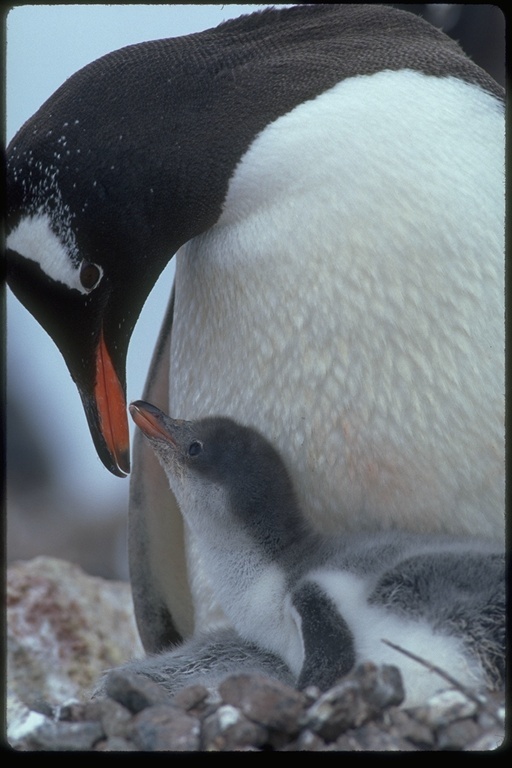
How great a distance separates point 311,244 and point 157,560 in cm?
77

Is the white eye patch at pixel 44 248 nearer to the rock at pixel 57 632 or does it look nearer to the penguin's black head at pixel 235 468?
the penguin's black head at pixel 235 468

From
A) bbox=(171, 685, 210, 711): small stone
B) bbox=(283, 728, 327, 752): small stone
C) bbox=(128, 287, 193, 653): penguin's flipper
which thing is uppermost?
bbox=(283, 728, 327, 752): small stone

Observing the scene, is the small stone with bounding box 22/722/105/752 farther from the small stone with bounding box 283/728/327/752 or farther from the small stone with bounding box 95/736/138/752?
the small stone with bounding box 283/728/327/752

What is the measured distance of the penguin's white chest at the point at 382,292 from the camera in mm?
1184

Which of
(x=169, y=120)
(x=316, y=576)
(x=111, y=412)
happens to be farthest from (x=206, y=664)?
(x=169, y=120)

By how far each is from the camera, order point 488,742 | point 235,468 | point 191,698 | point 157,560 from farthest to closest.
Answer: point 157,560 < point 235,468 < point 191,698 < point 488,742

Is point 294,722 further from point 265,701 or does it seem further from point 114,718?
point 114,718

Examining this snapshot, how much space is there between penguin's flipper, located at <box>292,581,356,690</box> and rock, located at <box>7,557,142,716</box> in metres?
0.82

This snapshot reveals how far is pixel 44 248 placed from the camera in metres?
1.15

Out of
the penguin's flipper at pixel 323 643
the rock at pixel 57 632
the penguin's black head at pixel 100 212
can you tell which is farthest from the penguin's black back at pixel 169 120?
the rock at pixel 57 632

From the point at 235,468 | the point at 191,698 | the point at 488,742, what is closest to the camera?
the point at 488,742

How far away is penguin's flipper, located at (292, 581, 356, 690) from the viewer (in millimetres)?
997

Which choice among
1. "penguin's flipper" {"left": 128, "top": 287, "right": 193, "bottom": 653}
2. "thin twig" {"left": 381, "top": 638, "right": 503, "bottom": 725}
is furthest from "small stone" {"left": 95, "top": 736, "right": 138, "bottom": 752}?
"penguin's flipper" {"left": 128, "top": 287, "right": 193, "bottom": 653}

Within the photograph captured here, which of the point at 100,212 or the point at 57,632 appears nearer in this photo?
the point at 100,212
